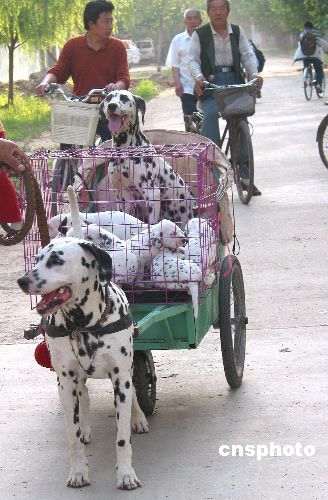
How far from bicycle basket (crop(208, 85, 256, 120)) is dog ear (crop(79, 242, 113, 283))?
6.76 m

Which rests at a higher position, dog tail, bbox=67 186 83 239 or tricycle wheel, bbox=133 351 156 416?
dog tail, bbox=67 186 83 239

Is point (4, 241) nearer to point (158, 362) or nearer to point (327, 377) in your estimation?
point (158, 362)

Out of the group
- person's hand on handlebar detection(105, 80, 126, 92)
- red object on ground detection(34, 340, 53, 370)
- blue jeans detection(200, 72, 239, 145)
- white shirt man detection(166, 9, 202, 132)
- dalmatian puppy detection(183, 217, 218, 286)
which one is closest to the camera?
red object on ground detection(34, 340, 53, 370)

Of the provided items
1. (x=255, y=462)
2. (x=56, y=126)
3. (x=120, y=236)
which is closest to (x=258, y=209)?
(x=56, y=126)

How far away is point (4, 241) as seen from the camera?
634 cm

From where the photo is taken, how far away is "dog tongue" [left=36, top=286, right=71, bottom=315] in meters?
4.98

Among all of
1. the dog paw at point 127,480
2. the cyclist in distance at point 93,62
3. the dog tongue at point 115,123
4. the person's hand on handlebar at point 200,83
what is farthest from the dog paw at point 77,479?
the person's hand on handlebar at point 200,83

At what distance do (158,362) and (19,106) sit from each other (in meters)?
25.7

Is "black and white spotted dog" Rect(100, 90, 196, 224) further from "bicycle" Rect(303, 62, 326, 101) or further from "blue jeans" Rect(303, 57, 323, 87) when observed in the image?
"blue jeans" Rect(303, 57, 323, 87)

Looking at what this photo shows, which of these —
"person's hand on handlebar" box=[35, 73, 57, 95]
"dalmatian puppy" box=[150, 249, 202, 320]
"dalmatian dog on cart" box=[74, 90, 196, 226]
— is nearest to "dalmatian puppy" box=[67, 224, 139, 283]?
"dalmatian puppy" box=[150, 249, 202, 320]

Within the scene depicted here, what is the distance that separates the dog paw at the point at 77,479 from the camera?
5.34m

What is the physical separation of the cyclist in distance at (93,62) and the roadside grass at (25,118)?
40.7ft

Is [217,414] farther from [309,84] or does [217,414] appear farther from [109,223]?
[309,84]

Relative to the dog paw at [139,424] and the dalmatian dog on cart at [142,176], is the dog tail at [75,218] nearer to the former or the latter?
the dalmatian dog on cart at [142,176]
